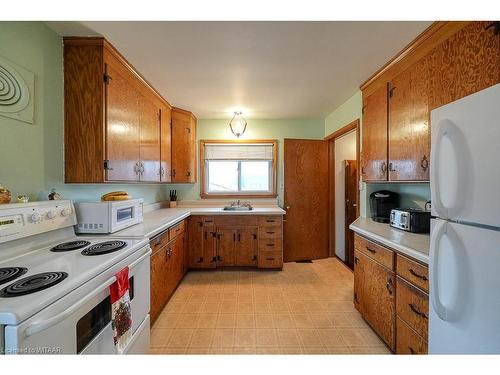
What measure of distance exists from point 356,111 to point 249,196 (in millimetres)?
2022

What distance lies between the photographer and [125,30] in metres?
1.51

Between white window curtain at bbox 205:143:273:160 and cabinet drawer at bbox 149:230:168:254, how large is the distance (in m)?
1.83

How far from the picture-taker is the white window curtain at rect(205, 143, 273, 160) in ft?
12.2

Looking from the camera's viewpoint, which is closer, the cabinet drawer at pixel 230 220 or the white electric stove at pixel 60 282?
the white electric stove at pixel 60 282

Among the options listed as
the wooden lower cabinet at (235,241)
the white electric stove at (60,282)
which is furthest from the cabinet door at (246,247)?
the white electric stove at (60,282)

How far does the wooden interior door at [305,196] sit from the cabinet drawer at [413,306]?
2058 millimetres

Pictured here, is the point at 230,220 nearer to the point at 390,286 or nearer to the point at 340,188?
the point at 340,188

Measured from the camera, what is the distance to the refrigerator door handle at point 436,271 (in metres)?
0.96

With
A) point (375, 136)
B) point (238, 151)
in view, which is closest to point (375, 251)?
point (375, 136)

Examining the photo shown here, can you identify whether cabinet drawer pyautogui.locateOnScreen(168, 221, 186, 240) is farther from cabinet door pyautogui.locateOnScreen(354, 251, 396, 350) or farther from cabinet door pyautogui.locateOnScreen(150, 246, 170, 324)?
cabinet door pyautogui.locateOnScreen(354, 251, 396, 350)

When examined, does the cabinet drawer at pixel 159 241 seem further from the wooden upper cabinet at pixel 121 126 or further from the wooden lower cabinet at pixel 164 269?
the wooden upper cabinet at pixel 121 126

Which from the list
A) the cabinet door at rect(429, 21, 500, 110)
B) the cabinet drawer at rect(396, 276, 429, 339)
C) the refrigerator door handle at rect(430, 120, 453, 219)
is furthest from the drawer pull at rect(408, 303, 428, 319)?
the cabinet door at rect(429, 21, 500, 110)

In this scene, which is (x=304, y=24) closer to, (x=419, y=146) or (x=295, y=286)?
(x=419, y=146)

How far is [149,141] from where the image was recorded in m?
2.44
